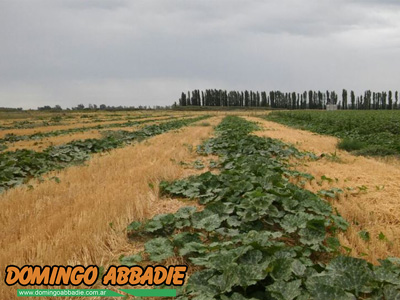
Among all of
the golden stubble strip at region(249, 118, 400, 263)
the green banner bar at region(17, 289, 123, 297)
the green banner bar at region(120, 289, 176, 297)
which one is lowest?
the golden stubble strip at region(249, 118, 400, 263)

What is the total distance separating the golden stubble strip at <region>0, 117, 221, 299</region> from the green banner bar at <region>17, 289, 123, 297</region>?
0.11 m

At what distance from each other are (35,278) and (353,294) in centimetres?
284

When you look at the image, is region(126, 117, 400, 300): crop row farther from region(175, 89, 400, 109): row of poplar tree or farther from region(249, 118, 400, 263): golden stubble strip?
region(175, 89, 400, 109): row of poplar tree

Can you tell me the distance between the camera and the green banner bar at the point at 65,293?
2.58 metres

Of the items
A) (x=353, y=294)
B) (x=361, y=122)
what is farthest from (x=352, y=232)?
(x=361, y=122)

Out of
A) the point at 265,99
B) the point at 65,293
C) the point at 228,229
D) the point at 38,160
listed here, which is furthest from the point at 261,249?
the point at 265,99

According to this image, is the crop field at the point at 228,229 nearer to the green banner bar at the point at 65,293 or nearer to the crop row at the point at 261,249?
the crop row at the point at 261,249

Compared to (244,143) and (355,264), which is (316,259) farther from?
(244,143)

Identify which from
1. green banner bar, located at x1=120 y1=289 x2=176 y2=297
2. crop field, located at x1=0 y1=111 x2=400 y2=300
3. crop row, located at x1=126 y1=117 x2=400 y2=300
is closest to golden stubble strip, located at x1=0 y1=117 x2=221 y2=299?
crop field, located at x1=0 y1=111 x2=400 y2=300

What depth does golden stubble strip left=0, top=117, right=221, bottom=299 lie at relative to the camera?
10.6 feet

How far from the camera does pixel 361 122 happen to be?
22359 mm

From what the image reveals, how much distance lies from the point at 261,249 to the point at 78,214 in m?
2.83

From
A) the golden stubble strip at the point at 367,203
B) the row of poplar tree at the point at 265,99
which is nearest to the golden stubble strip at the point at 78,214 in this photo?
the golden stubble strip at the point at 367,203

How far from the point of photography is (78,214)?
4.44 metres
